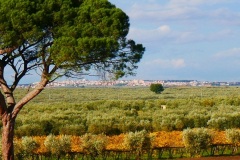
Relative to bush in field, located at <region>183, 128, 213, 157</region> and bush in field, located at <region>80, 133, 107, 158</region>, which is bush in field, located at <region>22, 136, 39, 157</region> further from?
bush in field, located at <region>183, 128, 213, 157</region>

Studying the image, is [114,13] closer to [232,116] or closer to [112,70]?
[112,70]

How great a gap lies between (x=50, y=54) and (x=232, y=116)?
19.2 metres

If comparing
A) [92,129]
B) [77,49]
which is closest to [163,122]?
[92,129]

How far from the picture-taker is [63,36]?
1420 cm

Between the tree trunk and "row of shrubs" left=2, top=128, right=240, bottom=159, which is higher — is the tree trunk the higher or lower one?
the higher one

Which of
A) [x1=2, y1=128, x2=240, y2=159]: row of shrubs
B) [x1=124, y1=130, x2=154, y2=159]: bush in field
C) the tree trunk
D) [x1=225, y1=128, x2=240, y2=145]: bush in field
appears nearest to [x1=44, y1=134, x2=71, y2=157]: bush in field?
[x1=2, y1=128, x2=240, y2=159]: row of shrubs

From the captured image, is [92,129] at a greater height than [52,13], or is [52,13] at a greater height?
[52,13]

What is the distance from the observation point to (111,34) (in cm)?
1430

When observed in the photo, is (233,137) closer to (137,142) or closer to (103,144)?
(137,142)

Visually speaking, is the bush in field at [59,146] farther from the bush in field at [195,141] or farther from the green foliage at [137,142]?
the bush in field at [195,141]

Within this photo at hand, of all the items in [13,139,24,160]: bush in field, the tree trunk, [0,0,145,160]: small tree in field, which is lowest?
[13,139,24,160]: bush in field

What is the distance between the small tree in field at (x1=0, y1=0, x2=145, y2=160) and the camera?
1402 cm

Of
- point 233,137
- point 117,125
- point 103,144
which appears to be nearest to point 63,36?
point 103,144

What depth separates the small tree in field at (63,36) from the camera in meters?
14.0
